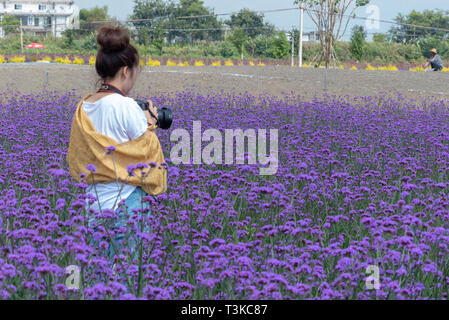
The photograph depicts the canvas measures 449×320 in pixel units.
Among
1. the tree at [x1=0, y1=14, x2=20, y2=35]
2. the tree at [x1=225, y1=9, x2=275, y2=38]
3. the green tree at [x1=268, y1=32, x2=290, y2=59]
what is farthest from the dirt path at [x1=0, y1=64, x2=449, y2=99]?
the tree at [x1=225, y1=9, x2=275, y2=38]

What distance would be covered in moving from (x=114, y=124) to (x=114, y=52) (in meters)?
0.40

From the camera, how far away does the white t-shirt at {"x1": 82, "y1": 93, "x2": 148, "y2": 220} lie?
3.41 meters

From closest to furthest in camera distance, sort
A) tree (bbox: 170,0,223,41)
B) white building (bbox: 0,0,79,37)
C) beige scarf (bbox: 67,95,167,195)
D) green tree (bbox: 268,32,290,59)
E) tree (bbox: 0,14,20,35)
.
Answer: beige scarf (bbox: 67,95,167,195) → green tree (bbox: 268,32,290,59) → tree (bbox: 0,14,20,35) → tree (bbox: 170,0,223,41) → white building (bbox: 0,0,79,37)

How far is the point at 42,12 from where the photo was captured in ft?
328

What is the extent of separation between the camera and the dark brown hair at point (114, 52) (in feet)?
11.2

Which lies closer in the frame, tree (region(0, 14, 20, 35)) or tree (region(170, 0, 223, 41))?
tree (region(0, 14, 20, 35))

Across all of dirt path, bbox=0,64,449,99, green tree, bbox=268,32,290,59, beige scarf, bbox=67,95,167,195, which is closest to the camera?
beige scarf, bbox=67,95,167,195

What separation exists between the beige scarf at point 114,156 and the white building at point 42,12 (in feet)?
293

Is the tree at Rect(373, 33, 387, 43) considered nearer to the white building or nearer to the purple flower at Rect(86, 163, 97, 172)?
the white building

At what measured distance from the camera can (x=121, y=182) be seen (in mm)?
3414

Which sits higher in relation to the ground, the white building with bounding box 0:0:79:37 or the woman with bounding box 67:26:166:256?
the white building with bounding box 0:0:79:37

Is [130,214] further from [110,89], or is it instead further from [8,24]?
[8,24]
